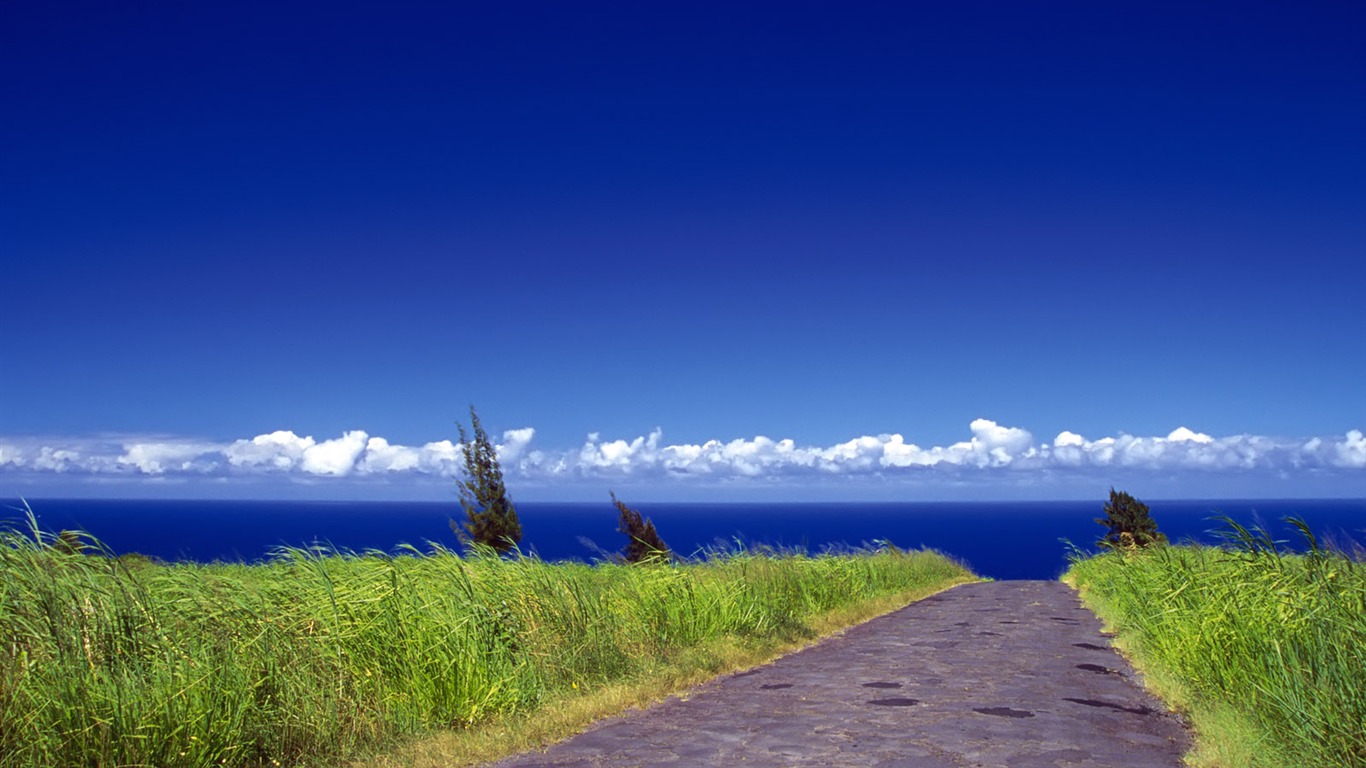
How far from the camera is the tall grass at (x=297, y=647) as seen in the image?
5863 mm

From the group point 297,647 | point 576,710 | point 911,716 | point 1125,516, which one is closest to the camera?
point 297,647

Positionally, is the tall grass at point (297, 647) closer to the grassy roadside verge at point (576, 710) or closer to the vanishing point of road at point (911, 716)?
the grassy roadside verge at point (576, 710)

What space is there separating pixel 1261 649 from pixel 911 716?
2910mm

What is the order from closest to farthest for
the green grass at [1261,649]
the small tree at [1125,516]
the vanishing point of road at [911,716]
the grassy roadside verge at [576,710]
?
1. the green grass at [1261,649]
2. the vanishing point of road at [911,716]
3. the grassy roadside verge at [576,710]
4. the small tree at [1125,516]

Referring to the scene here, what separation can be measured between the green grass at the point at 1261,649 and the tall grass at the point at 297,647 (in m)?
4.80

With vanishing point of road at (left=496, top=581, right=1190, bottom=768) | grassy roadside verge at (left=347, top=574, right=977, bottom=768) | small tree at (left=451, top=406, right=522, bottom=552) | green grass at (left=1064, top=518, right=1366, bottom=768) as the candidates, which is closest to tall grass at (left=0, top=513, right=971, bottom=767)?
grassy roadside verge at (left=347, top=574, right=977, bottom=768)

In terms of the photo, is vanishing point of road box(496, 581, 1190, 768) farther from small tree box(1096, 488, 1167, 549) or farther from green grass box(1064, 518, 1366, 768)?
small tree box(1096, 488, 1167, 549)

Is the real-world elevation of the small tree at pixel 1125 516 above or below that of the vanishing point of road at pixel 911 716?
above

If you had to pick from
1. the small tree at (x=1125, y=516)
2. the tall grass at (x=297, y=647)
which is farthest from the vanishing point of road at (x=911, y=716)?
the small tree at (x=1125, y=516)

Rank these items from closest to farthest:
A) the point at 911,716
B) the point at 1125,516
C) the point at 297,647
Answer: the point at 297,647
the point at 911,716
the point at 1125,516

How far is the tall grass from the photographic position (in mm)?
5863

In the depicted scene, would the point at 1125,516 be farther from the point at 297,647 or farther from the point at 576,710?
the point at 297,647

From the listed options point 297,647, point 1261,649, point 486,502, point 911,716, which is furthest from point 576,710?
point 486,502

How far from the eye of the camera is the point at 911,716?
25.4 feet
